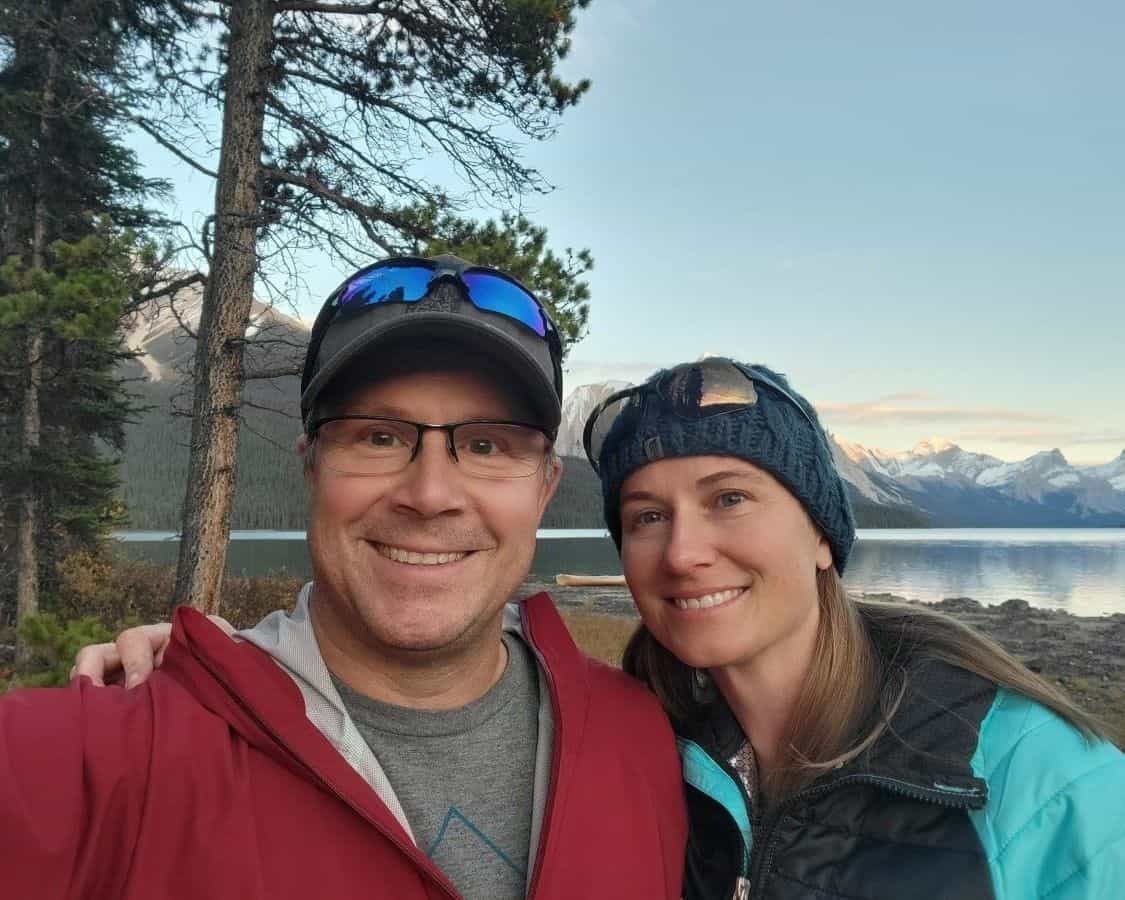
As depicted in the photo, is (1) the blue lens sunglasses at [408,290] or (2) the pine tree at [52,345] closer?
(1) the blue lens sunglasses at [408,290]

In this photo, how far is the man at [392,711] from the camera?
1.23 metres

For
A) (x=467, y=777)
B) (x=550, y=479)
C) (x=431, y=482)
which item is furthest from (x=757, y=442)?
(x=467, y=777)

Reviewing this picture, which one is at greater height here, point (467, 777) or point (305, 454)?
point (305, 454)

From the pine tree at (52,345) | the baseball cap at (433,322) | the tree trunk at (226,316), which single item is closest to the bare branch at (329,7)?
the tree trunk at (226,316)

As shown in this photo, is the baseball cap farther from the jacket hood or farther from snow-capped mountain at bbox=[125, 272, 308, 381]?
snow-capped mountain at bbox=[125, 272, 308, 381]

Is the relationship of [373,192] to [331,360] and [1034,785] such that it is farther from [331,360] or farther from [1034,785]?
[1034,785]

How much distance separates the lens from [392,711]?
168cm

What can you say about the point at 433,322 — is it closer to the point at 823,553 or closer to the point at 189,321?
the point at 823,553

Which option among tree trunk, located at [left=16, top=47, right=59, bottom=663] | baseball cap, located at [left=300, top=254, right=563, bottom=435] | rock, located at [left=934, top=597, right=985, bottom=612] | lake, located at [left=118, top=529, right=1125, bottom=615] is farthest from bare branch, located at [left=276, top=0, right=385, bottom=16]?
rock, located at [left=934, top=597, right=985, bottom=612]

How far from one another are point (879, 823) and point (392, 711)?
1138mm

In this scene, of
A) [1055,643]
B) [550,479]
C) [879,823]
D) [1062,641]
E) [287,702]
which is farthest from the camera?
[1062,641]

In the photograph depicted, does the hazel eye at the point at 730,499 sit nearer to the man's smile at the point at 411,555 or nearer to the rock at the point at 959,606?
the man's smile at the point at 411,555

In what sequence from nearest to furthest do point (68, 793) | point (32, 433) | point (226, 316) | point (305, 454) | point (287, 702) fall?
1. point (68, 793)
2. point (287, 702)
3. point (305, 454)
4. point (226, 316)
5. point (32, 433)

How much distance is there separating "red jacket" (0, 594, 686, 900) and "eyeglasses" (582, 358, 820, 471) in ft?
3.27
